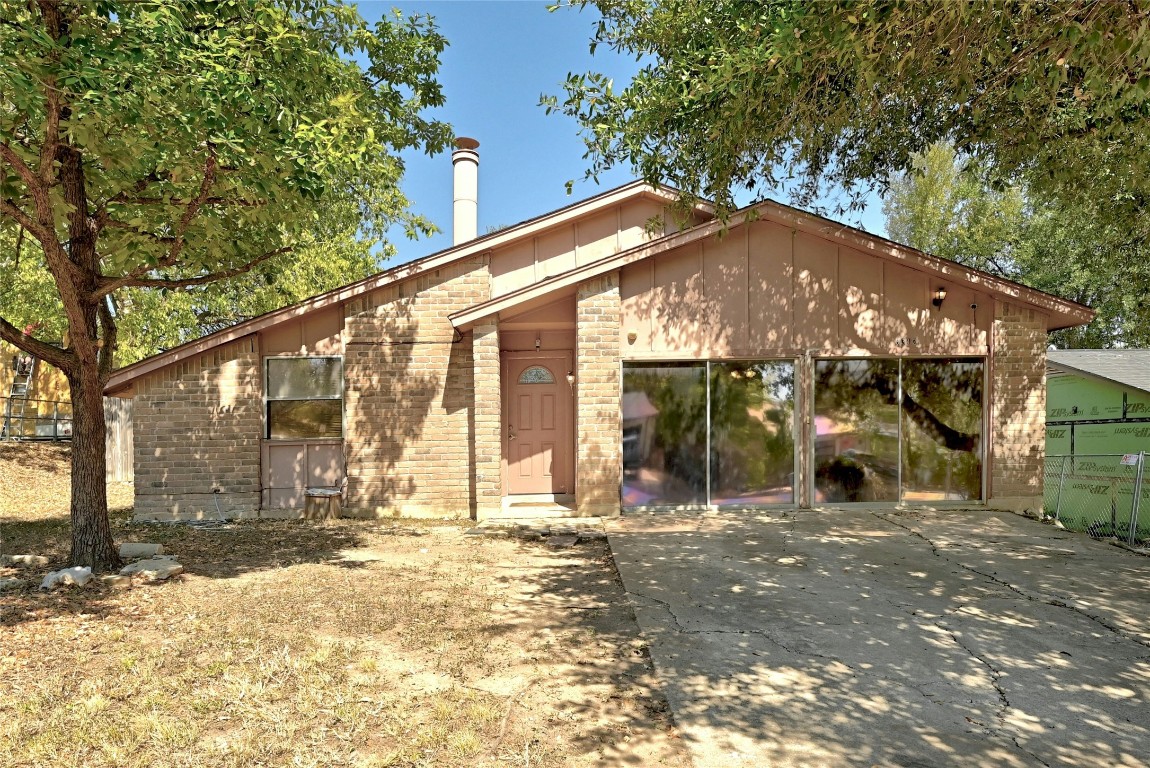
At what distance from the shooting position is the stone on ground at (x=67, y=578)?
18.3 feet

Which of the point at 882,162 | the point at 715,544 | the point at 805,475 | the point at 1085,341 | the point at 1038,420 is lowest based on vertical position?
the point at 715,544

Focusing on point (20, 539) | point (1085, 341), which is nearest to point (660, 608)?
point (20, 539)

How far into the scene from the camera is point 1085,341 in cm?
2425

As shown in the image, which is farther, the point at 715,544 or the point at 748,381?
the point at 748,381

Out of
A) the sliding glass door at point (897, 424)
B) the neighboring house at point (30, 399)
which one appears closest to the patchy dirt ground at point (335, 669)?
the sliding glass door at point (897, 424)

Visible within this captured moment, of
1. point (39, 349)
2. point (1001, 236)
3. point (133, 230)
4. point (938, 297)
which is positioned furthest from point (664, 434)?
point (1001, 236)

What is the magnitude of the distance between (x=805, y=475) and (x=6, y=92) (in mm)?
10267

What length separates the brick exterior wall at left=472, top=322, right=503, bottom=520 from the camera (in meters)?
9.30

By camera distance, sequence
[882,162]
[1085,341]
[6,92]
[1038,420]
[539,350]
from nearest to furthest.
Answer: [6,92] → [882,162] → [1038,420] → [539,350] → [1085,341]

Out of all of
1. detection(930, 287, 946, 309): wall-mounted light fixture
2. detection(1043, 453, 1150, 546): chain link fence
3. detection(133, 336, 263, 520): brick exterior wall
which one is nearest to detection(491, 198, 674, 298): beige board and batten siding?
detection(133, 336, 263, 520): brick exterior wall

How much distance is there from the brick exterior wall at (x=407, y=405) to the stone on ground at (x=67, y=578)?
4.12m

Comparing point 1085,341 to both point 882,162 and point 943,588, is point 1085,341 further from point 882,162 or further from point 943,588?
point 943,588

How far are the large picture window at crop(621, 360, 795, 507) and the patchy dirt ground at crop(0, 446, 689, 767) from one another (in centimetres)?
274

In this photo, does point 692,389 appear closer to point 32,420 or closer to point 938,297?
point 938,297
